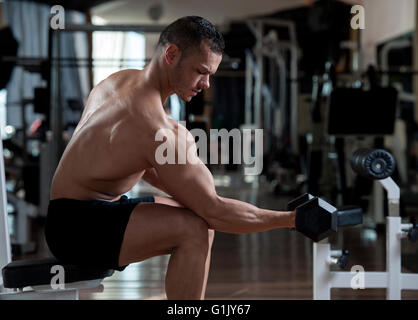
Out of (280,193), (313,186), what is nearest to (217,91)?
(280,193)

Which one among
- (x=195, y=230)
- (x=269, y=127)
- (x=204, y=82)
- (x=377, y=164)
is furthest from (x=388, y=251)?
(x=269, y=127)

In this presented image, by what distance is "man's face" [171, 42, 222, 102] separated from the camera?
1307 mm

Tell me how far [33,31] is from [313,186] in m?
5.94

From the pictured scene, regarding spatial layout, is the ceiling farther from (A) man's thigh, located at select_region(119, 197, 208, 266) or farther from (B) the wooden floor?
(A) man's thigh, located at select_region(119, 197, 208, 266)

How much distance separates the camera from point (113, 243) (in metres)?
1.32

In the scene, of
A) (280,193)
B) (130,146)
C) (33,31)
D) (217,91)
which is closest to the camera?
(130,146)

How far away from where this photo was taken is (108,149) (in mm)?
1315

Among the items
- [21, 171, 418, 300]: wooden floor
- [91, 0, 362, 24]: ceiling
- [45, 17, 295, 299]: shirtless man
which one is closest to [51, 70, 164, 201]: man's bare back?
[45, 17, 295, 299]: shirtless man

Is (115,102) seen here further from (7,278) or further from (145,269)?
(145,269)

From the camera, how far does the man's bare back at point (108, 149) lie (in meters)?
1.30

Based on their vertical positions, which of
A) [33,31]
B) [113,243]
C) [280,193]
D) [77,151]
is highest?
[33,31]

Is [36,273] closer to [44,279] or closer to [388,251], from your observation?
[44,279]

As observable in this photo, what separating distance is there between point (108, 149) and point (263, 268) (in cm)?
151

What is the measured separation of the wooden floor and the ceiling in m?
5.34
